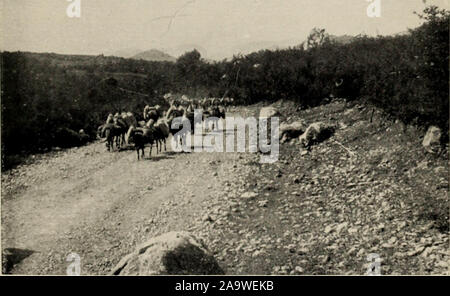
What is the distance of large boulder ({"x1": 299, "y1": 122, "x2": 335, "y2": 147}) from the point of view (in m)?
9.99

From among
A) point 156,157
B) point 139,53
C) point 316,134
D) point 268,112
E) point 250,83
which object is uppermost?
point 139,53

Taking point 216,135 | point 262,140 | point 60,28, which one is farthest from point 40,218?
point 216,135

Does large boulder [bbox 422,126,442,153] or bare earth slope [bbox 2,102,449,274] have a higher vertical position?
large boulder [bbox 422,126,442,153]

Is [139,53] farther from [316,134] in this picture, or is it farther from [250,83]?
[316,134]

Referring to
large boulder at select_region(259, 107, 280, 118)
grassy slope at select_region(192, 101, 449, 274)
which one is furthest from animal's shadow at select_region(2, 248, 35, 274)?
large boulder at select_region(259, 107, 280, 118)

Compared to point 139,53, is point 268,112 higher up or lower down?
lower down

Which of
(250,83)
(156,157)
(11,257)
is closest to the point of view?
(11,257)

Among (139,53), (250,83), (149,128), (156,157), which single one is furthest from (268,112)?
(139,53)

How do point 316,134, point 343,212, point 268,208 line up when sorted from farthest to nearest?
point 316,134 → point 268,208 → point 343,212

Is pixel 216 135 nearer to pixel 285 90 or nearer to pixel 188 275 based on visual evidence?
pixel 285 90

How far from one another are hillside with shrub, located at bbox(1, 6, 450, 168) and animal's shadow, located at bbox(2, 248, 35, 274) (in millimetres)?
3387

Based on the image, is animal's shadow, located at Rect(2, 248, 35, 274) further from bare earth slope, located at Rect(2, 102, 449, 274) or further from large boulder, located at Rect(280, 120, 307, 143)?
large boulder, located at Rect(280, 120, 307, 143)

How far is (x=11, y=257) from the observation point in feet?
22.0

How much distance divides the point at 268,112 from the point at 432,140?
6380 mm
